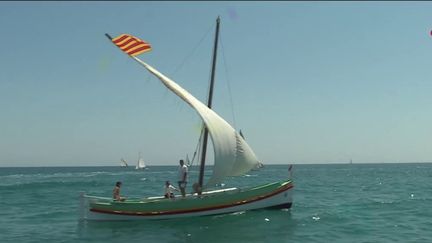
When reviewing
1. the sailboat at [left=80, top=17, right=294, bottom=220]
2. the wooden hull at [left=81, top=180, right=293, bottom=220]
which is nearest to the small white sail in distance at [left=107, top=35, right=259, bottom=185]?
the sailboat at [left=80, top=17, right=294, bottom=220]

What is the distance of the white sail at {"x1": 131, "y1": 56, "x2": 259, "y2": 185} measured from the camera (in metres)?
24.9

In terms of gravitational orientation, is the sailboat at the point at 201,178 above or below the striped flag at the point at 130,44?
below

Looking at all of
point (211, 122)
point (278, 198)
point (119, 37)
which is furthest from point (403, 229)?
point (119, 37)

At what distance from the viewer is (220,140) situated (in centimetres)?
2522

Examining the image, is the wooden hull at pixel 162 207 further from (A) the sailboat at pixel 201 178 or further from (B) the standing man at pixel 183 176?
(B) the standing man at pixel 183 176

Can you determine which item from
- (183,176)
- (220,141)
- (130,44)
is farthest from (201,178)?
(130,44)

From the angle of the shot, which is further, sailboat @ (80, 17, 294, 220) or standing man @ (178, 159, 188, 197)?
standing man @ (178, 159, 188, 197)

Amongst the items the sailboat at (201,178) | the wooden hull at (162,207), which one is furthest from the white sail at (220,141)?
the wooden hull at (162,207)

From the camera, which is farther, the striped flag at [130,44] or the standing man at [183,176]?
the standing man at [183,176]

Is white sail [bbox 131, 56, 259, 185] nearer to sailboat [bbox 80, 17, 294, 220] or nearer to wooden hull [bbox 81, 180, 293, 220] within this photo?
sailboat [bbox 80, 17, 294, 220]

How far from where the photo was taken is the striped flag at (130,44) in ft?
78.8

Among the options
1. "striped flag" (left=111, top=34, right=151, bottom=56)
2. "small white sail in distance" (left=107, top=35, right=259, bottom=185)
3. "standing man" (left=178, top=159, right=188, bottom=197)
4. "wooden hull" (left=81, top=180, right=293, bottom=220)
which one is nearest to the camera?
"striped flag" (left=111, top=34, right=151, bottom=56)

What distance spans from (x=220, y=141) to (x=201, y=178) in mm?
2804

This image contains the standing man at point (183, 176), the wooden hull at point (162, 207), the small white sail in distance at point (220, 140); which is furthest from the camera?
the wooden hull at point (162, 207)
